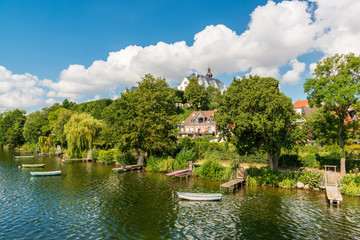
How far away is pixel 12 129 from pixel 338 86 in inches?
4528

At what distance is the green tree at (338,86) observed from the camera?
111 feet

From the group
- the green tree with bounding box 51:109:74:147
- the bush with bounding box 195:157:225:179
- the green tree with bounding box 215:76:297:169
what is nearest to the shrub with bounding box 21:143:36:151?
the green tree with bounding box 51:109:74:147

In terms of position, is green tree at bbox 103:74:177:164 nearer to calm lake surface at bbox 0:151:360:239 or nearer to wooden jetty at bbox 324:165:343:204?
calm lake surface at bbox 0:151:360:239

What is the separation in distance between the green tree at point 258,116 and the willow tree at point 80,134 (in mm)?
35128

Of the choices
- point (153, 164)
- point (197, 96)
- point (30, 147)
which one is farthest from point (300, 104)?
point (30, 147)

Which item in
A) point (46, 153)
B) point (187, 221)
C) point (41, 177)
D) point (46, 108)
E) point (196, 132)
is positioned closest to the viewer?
point (187, 221)

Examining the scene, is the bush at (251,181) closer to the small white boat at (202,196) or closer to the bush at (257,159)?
the small white boat at (202,196)

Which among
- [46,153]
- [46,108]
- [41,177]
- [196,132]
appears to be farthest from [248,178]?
[46,108]

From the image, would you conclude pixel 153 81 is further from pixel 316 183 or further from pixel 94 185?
pixel 316 183

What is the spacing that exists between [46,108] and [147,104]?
73131 mm

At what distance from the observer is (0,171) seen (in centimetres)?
4028

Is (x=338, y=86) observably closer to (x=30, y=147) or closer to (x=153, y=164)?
(x=153, y=164)

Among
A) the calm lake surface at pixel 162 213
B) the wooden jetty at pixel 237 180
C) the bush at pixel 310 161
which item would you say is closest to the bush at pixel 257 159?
the bush at pixel 310 161

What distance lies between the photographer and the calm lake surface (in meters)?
16.4
